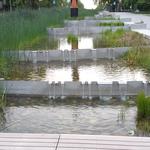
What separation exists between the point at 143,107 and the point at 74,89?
5.85 ft

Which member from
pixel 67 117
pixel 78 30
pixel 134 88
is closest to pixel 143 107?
pixel 67 117

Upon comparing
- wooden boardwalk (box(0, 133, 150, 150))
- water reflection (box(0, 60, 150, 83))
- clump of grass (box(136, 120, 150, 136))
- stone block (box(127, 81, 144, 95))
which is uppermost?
wooden boardwalk (box(0, 133, 150, 150))

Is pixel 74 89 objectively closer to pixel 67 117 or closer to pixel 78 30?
pixel 67 117

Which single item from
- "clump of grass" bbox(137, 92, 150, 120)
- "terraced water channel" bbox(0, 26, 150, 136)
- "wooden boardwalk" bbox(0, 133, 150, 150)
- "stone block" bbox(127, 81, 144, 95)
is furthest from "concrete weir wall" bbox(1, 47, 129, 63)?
"wooden boardwalk" bbox(0, 133, 150, 150)

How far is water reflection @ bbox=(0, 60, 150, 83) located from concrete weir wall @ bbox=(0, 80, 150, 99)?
0.96 meters

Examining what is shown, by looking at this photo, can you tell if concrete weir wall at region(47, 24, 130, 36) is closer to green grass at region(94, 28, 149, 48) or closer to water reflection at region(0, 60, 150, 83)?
Result: green grass at region(94, 28, 149, 48)

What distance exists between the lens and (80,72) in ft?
32.0

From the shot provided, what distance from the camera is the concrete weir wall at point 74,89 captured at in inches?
283

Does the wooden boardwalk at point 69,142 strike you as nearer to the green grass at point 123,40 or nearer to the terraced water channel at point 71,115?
the terraced water channel at point 71,115

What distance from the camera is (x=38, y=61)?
11305mm

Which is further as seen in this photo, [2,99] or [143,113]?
[2,99]

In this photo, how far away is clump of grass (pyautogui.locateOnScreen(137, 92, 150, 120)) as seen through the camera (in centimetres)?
566

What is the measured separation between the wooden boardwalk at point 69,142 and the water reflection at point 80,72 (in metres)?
4.45

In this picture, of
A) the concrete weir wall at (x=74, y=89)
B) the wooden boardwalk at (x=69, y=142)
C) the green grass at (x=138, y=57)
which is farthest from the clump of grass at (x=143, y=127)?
the green grass at (x=138, y=57)
